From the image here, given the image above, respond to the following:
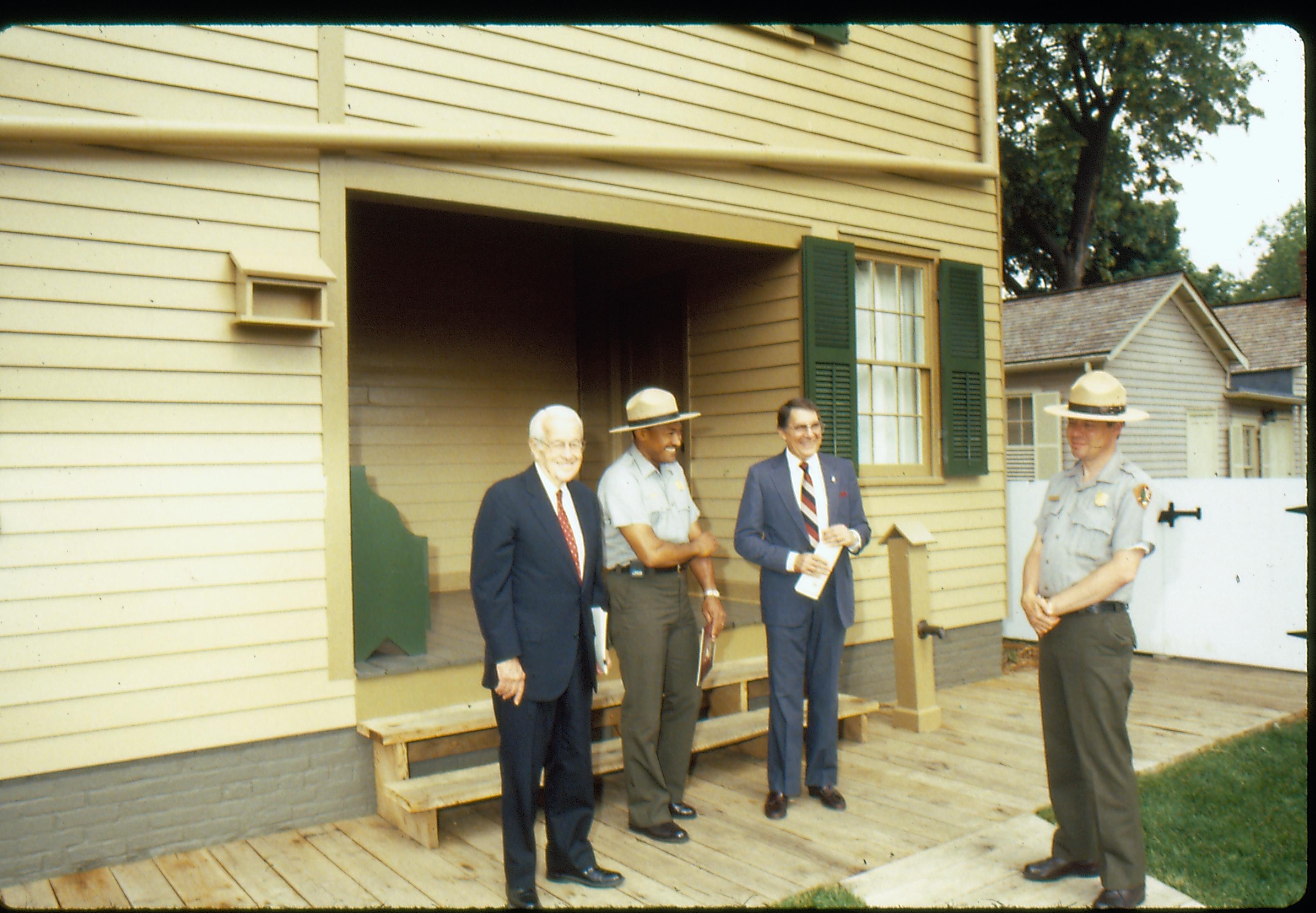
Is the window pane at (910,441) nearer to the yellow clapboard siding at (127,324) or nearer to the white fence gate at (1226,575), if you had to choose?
the white fence gate at (1226,575)

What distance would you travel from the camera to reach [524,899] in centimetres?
335

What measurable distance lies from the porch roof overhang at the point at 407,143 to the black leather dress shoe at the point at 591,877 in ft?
10.1

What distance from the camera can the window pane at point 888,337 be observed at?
6.61m

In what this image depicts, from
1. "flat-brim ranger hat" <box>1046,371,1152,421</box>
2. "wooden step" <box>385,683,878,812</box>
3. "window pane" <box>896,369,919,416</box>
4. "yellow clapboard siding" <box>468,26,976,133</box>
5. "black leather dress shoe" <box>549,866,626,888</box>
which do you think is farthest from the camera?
"window pane" <box>896,369,919,416</box>

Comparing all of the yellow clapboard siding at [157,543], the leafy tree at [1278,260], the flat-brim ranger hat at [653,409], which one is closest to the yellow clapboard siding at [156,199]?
the yellow clapboard siding at [157,543]

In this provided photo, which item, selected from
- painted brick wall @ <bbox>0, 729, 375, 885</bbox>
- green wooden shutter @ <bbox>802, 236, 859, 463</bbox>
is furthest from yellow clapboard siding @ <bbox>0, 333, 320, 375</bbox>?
green wooden shutter @ <bbox>802, 236, 859, 463</bbox>

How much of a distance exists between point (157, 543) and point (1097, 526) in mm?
3486

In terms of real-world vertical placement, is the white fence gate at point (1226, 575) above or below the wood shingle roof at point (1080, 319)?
below

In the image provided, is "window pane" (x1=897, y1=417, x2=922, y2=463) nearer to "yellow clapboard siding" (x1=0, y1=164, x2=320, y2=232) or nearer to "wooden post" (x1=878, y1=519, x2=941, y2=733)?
"wooden post" (x1=878, y1=519, x2=941, y2=733)

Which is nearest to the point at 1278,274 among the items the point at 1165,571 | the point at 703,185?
the point at 1165,571

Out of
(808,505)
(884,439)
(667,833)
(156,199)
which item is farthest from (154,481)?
(884,439)

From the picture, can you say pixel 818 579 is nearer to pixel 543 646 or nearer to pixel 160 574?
pixel 543 646

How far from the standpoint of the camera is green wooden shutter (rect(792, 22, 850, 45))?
5.98 m

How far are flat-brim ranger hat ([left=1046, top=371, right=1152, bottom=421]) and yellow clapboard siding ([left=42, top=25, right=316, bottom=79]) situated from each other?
3.35m
